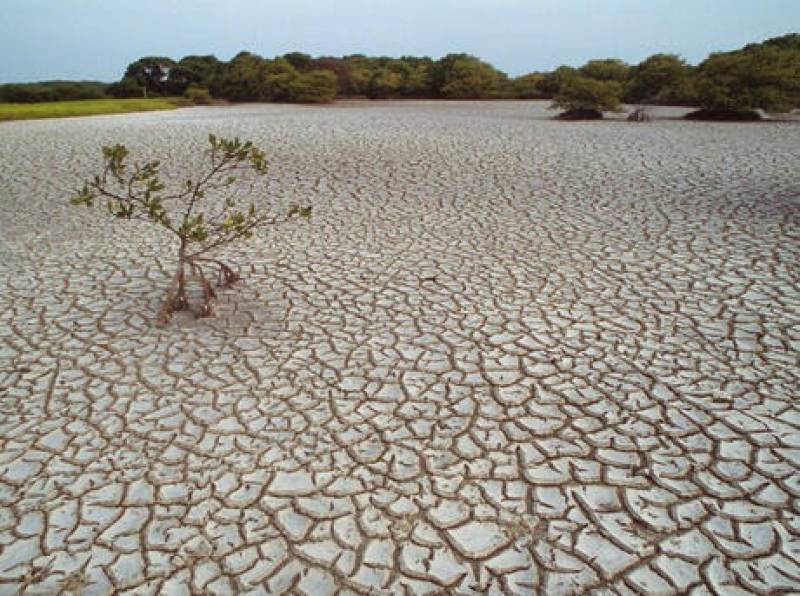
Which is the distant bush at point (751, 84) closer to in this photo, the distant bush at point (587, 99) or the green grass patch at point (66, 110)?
the distant bush at point (587, 99)

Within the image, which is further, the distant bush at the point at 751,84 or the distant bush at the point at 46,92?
the distant bush at the point at 46,92

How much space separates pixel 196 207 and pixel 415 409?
4824mm

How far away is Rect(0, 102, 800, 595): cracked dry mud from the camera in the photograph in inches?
73.1

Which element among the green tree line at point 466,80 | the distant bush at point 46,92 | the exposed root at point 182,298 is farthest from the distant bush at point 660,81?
the distant bush at point 46,92

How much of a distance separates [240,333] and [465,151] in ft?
21.4

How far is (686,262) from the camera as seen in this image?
4.35 meters

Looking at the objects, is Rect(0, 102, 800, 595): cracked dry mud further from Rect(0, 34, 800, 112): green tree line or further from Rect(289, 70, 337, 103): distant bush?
Rect(289, 70, 337, 103): distant bush

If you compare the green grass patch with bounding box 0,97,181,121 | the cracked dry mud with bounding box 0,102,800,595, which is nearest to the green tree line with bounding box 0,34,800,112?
the green grass patch with bounding box 0,97,181,121

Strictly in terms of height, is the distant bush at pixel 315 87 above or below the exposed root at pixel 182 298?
above

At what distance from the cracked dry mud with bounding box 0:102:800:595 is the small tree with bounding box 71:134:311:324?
0.88ft

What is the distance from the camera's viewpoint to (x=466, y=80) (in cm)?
2153

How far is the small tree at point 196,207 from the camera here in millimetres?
3348

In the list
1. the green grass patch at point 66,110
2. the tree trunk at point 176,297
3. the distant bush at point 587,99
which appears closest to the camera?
the tree trunk at point 176,297

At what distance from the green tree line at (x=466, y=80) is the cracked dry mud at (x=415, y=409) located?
30.0ft
